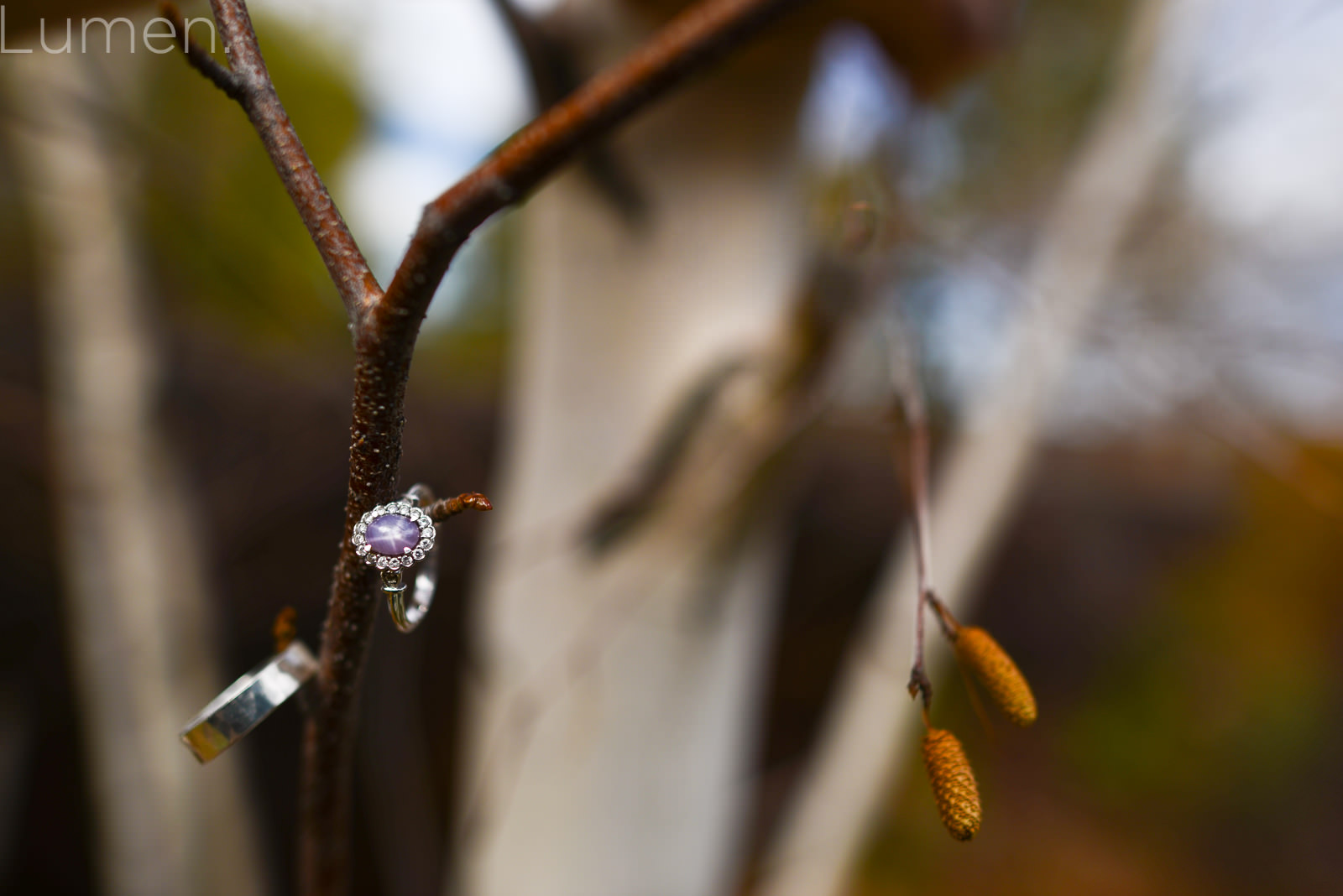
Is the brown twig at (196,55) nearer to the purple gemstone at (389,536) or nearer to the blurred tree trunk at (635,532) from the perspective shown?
the purple gemstone at (389,536)

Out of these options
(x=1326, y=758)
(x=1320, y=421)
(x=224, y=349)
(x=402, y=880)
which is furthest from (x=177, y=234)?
(x=1326, y=758)

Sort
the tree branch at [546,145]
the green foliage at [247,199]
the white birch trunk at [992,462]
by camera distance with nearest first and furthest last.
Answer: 1. the tree branch at [546,145]
2. the white birch trunk at [992,462]
3. the green foliage at [247,199]

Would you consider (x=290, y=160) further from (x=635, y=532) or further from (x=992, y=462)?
(x=992, y=462)

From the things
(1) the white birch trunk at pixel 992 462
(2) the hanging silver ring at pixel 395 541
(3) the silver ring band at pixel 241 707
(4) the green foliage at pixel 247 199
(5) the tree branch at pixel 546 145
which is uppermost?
(4) the green foliage at pixel 247 199

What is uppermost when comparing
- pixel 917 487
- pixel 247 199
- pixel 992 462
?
pixel 247 199

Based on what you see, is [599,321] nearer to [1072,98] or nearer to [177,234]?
[177,234]

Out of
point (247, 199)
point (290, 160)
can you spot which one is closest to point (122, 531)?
point (247, 199)

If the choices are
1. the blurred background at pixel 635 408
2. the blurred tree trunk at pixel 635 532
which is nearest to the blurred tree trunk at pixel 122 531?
the blurred background at pixel 635 408
